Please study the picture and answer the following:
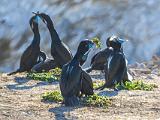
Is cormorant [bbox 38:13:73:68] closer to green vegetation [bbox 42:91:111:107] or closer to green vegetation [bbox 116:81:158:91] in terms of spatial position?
green vegetation [bbox 116:81:158:91]

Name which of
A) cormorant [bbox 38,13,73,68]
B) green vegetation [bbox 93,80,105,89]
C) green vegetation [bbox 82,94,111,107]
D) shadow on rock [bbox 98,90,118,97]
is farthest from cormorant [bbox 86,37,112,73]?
green vegetation [bbox 82,94,111,107]

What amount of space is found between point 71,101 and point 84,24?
758 inches

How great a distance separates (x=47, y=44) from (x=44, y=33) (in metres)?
1.47

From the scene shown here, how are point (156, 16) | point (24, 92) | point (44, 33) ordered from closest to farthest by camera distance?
1. point (24, 92)
2. point (44, 33)
3. point (156, 16)

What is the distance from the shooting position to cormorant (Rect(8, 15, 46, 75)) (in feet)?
67.9

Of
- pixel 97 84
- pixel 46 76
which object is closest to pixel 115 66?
pixel 97 84

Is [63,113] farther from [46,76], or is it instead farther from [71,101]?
[46,76]

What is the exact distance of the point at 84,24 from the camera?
34312 mm

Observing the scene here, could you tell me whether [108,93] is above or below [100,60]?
below

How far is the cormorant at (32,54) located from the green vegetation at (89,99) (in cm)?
462

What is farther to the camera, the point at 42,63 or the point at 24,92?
the point at 42,63

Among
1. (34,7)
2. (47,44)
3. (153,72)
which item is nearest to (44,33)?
(47,44)

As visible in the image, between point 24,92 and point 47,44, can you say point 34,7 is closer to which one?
point 47,44

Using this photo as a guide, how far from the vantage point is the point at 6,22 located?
116ft
